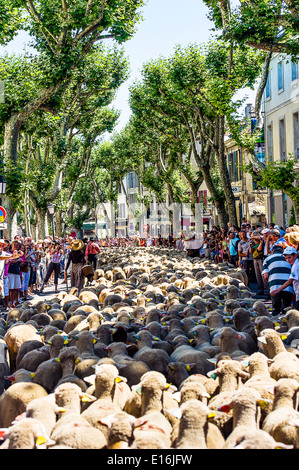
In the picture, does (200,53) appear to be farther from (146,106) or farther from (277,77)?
(146,106)

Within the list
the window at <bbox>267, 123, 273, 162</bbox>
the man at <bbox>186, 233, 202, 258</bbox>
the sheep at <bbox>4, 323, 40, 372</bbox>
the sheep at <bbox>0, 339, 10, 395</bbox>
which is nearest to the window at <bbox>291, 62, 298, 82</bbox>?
the window at <bbox>267, 123, 273, 162</bbox>

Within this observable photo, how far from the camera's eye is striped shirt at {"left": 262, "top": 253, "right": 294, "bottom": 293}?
392 inches

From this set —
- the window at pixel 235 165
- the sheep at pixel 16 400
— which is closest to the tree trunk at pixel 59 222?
the window at pixel 235 165

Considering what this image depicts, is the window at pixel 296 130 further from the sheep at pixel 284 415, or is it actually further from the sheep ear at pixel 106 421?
the sheep ear at pixel 106 421

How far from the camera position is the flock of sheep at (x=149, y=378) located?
4.43 metres

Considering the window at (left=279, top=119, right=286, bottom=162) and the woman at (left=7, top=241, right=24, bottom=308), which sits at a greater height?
the window at (left=279, top=119, right=286, bottom=162)

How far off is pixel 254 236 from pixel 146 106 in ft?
78.8

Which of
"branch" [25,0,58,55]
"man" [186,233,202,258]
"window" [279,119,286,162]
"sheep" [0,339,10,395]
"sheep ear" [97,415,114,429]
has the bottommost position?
"sheep" [0,339,10,395]

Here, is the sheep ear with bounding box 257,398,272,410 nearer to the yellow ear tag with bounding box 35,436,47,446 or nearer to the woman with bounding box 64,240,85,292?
the yellow ear tag with bounding box 35,436,47,446

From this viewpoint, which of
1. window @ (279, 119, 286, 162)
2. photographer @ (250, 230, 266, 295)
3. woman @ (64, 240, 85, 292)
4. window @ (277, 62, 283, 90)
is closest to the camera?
photographer @ (250, 230, 266, 295)

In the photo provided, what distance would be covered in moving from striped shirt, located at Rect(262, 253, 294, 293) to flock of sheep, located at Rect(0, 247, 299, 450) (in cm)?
67

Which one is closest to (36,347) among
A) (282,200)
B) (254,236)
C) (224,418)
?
(224,418)

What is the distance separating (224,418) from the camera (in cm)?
493

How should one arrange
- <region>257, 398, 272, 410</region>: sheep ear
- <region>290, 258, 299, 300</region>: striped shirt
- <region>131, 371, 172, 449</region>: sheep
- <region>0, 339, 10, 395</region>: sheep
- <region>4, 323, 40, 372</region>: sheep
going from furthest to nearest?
<region>290, 258, 299, 300</region>: striped shirt
<region>4, 323, 40, 372</region>: sheep
<region>0, 339, 10, 395</region>: sheep
<region>257, 398, 272, 410</region>: sheep ear
<region>131, 371, 172, 449</region>: sheep
